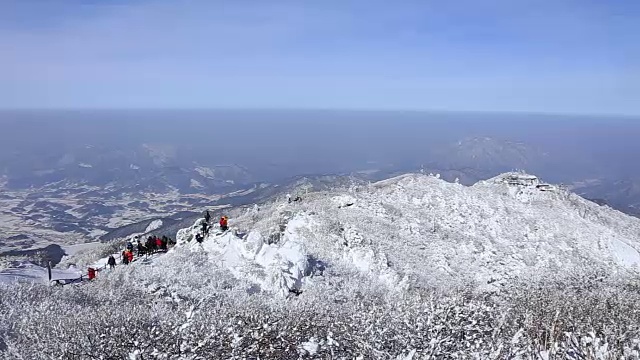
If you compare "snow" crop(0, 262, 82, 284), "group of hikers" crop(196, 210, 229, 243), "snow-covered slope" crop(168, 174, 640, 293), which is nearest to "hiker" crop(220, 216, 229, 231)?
"group of hikers" crop(196, 210, 229, 243)

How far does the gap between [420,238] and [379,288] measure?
26.5 ft

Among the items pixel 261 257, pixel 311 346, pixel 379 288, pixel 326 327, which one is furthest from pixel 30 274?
pixel 311 346

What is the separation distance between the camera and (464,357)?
18.1 m

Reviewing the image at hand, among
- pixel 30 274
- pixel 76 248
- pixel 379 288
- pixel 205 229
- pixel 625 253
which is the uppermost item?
pixel 205 229

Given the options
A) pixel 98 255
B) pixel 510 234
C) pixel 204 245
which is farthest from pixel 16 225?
pixel 510 234

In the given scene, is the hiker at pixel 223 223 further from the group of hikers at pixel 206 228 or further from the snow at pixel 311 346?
the snow at pixel 311 346

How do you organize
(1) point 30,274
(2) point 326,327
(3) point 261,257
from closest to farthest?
(2) point 326,327, (3) point 261,257, (1) point 30,274

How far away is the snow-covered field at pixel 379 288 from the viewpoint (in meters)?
18.9

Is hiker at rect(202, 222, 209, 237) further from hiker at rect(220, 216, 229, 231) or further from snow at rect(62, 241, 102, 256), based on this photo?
snow at rect(62, 241, 102, 256)

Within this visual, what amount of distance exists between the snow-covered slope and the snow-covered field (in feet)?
0.46

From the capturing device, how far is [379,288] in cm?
2994

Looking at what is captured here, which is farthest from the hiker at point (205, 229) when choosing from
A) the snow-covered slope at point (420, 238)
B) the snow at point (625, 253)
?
the snow at point (625, 253)

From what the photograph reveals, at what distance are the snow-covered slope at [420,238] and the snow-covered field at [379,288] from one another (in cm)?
14

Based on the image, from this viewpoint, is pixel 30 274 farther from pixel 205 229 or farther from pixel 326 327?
pixel 326 327
